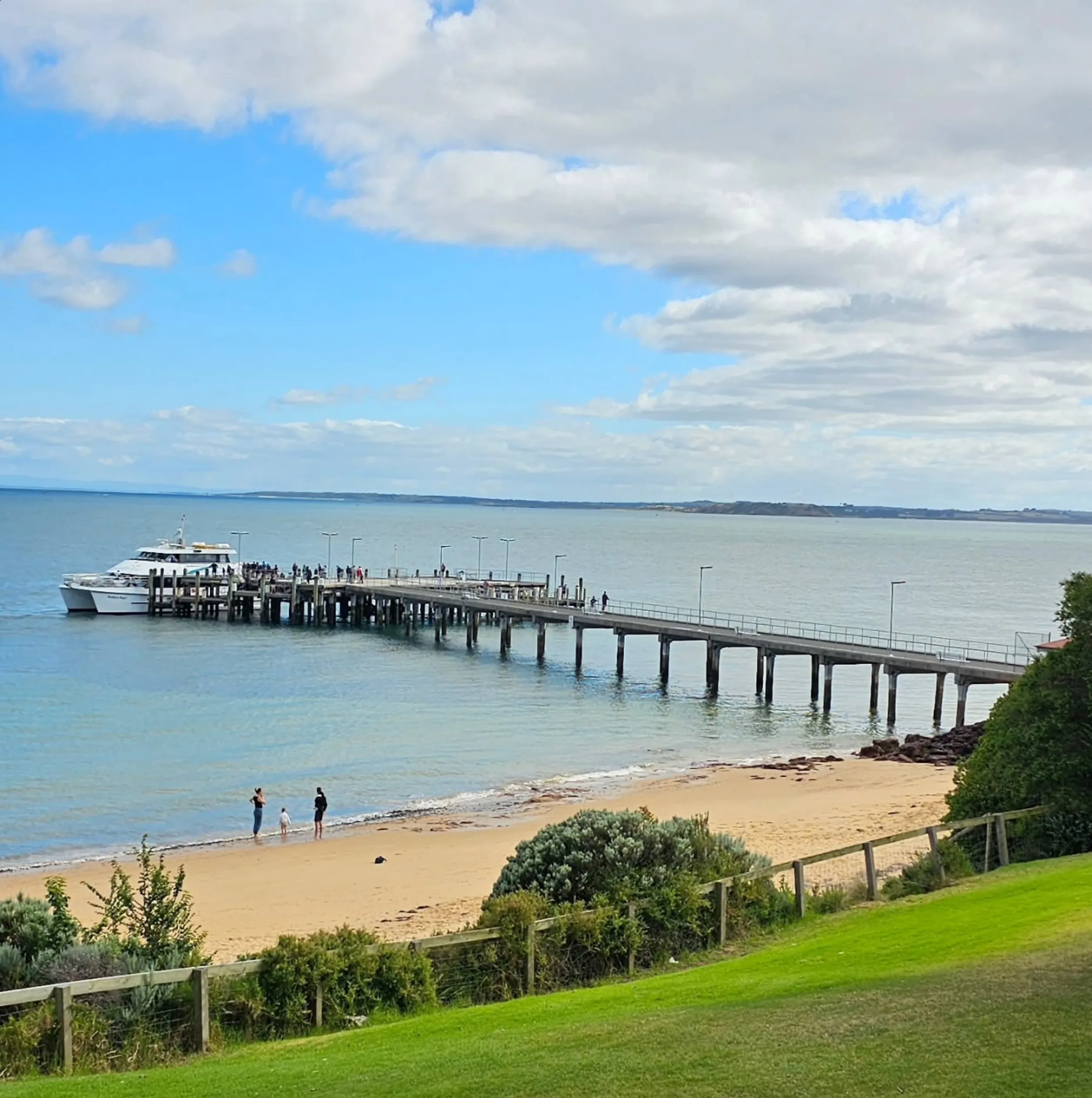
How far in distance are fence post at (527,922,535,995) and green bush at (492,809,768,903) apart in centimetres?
166

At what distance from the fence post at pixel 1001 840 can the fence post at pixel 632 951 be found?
6.71m

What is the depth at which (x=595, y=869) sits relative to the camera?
16.4 m

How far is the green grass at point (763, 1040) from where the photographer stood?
29.5 feet

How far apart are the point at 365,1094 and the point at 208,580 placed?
3123 inches

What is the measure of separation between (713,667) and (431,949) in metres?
46.5

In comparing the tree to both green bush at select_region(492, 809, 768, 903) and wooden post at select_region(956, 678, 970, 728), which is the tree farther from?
wooden post at select_region(956, 678, 970, 728)

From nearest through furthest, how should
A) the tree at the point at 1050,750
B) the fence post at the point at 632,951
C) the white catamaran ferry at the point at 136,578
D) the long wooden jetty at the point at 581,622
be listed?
the fence post at the point at 632,951, the tree at the point at 1050,750, the long wooden jetty at the point at 581,622, the white catamaran ferry at the point at 136,578

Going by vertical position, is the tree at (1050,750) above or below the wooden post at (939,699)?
above

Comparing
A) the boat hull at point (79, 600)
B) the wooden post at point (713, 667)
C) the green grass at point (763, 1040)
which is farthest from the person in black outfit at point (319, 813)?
the boat hull at point (79, 600)

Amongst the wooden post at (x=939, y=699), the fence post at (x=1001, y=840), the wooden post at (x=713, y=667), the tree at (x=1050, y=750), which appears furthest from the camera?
the wooden post at (x=713, y=667)

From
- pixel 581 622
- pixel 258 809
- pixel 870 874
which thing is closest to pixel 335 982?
pixel 870 874

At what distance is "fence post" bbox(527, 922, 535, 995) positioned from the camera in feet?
45.6

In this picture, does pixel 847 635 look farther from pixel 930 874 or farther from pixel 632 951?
pixel 632 951

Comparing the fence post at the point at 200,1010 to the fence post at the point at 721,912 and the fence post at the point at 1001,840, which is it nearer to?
the fence post at the point at 721,912
